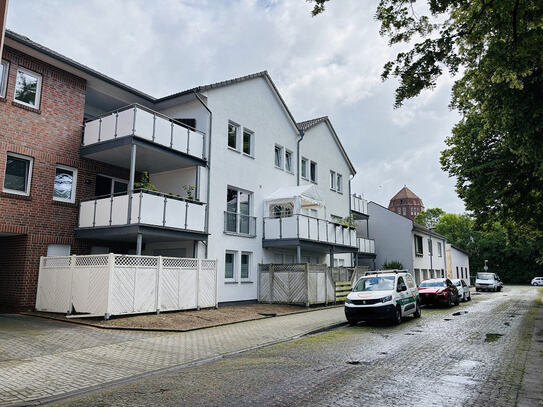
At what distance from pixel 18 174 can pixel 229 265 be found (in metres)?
9.47

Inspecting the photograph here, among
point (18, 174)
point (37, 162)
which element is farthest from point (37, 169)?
point (18, 174)

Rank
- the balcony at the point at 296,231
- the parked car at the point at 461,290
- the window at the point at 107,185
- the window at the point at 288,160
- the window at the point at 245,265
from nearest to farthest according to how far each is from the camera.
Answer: the window at the point at 107,185, the window at the point at 245,265, the balcony at the point at 296,231, the parked car at the point at 461,290, the window at the point at 288,160

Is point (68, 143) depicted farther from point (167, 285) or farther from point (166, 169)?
point (167, 285)

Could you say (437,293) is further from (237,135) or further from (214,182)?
(237,135)

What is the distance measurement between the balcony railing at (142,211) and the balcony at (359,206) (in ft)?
63.0

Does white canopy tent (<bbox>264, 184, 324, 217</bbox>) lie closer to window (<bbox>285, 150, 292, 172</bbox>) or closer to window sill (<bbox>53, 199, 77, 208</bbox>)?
window (<bbox>285, 150, 292, 172</bbox>)

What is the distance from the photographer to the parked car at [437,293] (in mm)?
20891

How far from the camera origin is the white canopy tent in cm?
2184

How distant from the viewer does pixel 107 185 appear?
1841cm

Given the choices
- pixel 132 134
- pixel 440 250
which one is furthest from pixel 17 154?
pixel 440 250

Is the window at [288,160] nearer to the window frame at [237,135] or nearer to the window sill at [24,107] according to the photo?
the window frame at [237,135]

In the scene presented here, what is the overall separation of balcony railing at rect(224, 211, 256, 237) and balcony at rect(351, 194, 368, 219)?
14167 millimetres

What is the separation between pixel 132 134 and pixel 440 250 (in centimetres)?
4039

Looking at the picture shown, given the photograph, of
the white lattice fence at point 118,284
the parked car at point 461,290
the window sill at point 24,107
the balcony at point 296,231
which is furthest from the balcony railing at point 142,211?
the parked car at point 461,290
